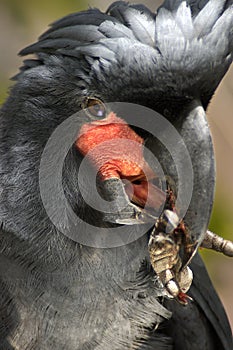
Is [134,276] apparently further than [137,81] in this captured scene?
Yes

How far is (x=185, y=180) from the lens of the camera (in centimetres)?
251

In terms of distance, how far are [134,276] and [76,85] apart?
685mm

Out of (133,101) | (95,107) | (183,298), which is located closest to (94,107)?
(95,107)

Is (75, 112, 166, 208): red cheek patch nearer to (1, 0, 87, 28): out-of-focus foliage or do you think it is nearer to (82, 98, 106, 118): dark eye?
(82, 98, 106, 118): dark eye

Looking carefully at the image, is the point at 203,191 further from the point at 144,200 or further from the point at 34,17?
the point at 34,17

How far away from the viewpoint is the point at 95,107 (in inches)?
101

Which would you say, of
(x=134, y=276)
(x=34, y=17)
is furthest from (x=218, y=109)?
(x=134, y=276)

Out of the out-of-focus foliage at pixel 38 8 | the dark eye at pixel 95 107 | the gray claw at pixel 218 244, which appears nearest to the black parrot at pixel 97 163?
the dark eye at pixel 95 107

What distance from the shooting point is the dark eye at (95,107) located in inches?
101

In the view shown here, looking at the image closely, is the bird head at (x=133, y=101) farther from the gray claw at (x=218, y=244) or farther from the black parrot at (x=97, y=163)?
the gray claw at (x=218, y=244)

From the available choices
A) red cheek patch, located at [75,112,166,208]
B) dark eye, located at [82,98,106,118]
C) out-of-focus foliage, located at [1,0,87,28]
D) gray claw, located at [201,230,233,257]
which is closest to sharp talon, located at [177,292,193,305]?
gray claw, located at [201,230,233,257]

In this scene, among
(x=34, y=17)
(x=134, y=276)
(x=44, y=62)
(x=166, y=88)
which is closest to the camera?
(x=166, y=88)

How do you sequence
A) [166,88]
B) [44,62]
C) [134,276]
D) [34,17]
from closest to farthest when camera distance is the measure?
[166,88], [44,62], [134,276], [34,17]

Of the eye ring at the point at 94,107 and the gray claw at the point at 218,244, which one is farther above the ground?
the eye ring at the point at 94,107
